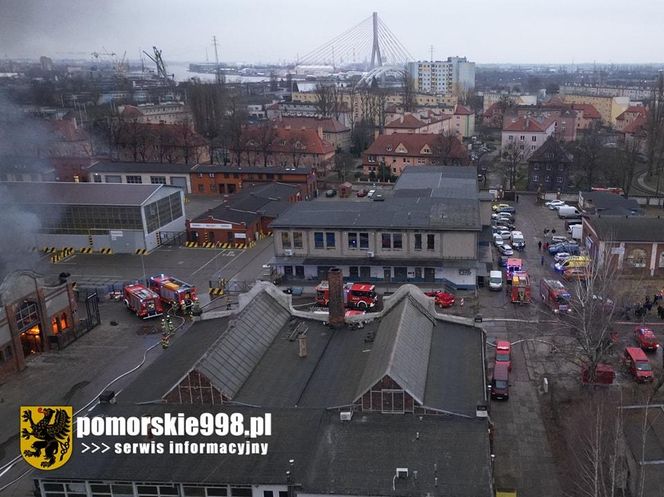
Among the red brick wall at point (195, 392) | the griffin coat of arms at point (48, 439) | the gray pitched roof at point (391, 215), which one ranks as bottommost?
the griffin coat of arms at point (48, 439)

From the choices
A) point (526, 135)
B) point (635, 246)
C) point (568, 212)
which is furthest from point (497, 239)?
point (526, 135)

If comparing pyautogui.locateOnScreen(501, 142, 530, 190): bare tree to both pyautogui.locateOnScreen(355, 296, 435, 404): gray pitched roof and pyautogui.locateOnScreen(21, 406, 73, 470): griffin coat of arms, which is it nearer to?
pyautogui.locateOnScreen(355, 296, 435, 404): gray pitched roof

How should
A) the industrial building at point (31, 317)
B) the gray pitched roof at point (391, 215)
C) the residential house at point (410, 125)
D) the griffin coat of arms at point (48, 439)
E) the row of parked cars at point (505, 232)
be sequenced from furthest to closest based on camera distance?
the residential house at point (410, 125)
the row of parked cars at point (505, 232)
the gray pitched roof at point (391, 215)
the industrial building at point (31, 317)
the griffin coat of arms at point (48, 439)

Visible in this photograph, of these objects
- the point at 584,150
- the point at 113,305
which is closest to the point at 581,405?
the point at 113,305

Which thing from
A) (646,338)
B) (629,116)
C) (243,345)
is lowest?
(646,338)

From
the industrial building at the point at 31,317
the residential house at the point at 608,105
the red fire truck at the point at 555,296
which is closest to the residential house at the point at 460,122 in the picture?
the residential house at the point at 608,105

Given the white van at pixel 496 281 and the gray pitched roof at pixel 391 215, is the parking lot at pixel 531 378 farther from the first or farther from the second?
the gray pitched roof at pixel 391 215

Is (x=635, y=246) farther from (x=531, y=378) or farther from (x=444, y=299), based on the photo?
(x=531, y=378)

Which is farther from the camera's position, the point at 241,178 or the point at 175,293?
the point at 241,178
